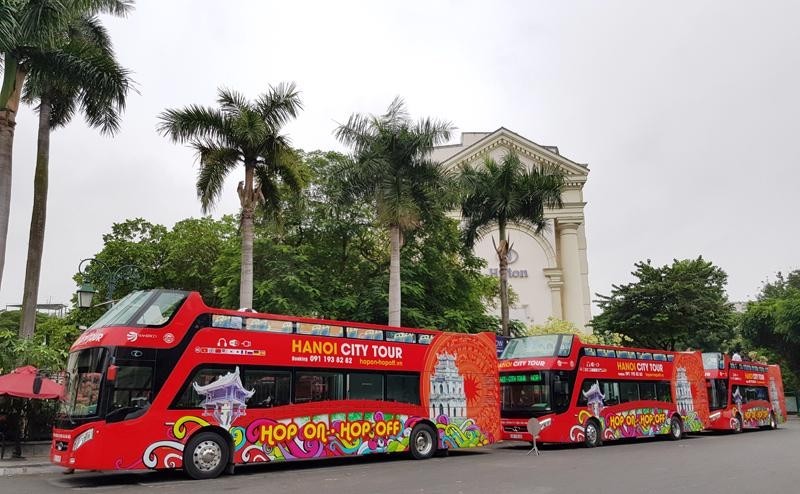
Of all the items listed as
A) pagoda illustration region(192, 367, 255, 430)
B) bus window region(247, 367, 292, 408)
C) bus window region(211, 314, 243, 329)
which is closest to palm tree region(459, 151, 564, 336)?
bus window region(247, 367, 292, 408)

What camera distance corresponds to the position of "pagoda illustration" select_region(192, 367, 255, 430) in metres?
12.4

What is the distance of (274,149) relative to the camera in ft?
66.0

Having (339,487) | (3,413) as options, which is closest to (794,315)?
(339,487)

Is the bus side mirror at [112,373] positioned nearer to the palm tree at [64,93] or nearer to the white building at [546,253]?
the palm tree at [64,93]

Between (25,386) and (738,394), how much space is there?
91.1 ft

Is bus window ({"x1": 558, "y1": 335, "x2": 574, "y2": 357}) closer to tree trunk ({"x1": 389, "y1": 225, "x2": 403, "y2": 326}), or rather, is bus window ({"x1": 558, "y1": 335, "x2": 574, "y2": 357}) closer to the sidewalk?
tree trunk ({"x1": 389, "y1": 225, "x2": 403, "y2": 326})

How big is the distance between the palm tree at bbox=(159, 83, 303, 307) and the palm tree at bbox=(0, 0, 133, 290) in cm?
362

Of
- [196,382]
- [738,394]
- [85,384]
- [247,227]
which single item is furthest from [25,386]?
→ [738,394]

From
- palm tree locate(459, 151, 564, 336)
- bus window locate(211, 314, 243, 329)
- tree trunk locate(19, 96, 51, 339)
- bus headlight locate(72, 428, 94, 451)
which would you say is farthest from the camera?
palm tree locate(459, 151, 564, 336)

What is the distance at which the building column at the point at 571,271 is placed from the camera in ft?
162

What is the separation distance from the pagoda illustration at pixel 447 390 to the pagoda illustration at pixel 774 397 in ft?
72.2

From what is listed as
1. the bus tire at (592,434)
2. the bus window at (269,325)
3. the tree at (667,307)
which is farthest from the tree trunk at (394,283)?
the tree at (667,307)

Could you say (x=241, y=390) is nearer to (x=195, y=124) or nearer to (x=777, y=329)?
(x=195, y=124)

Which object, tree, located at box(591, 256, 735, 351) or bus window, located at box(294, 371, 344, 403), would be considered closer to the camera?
bus window, located at box(294, 371, 344, 403)
